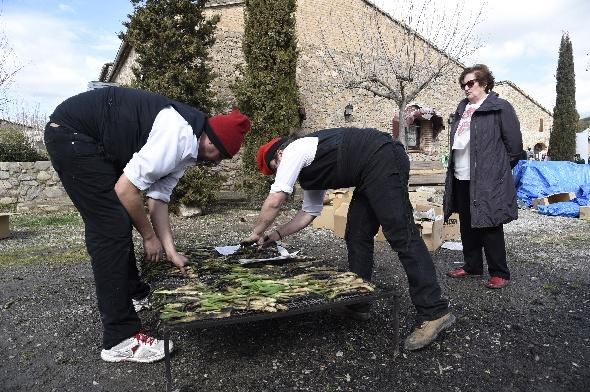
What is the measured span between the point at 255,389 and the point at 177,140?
129 centimetres

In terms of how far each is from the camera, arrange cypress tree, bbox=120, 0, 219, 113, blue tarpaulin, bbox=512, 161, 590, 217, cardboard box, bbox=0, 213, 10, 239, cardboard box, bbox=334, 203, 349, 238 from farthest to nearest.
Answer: blue tarpaulin, bbox=512, 161, 590, 217 < cypress tree, bbox=120, 0, 219, 113 < cardboard box, bbox=0, 213, 10, 239 < cardboard box, bbox=334, 203, 349, 238

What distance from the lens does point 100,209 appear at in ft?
7.91

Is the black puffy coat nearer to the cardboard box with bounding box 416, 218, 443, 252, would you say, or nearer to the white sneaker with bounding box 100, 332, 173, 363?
the cardboard box with bounding box 416, 218, 443, 252

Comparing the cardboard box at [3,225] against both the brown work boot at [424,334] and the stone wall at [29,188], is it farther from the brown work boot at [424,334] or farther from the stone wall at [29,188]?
the brown work boot at [424,334]

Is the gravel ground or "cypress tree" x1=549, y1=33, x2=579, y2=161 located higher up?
"cypress tree" x1=549, y1=33, x2=579, y2=161

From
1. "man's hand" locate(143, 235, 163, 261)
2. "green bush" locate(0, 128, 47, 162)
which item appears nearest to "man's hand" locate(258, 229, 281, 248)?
"man's hand" locate(143, 235, 163, 261)

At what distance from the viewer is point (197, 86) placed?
8617 mm

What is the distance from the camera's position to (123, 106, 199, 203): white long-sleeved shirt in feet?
7.34

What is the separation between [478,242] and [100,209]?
3183mm

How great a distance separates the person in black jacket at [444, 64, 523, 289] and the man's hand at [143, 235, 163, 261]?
8.08 ft

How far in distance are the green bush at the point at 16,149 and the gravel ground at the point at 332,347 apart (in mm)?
6781

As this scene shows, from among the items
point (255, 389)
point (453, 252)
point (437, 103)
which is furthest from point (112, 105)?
point (437, 103)

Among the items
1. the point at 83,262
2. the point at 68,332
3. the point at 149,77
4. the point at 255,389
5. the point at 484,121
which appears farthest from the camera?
the point at 149,77

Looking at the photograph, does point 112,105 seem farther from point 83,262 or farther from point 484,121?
point 83,262
